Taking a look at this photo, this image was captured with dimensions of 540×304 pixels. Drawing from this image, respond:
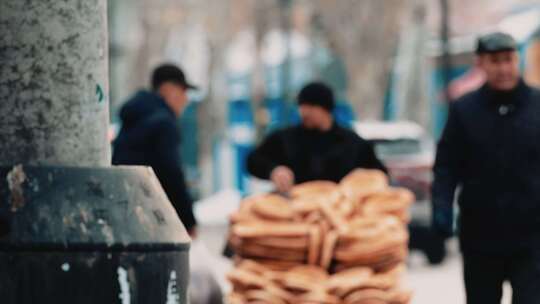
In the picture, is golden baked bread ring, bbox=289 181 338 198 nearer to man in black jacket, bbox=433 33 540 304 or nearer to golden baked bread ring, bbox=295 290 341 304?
man in black jacket, bbox=433 33 540 304

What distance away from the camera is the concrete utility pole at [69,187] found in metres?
3.38

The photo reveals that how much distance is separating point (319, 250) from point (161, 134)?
1536 mm

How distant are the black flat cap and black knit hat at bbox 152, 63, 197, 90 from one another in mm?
1982

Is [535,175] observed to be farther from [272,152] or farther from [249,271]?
[272,152]

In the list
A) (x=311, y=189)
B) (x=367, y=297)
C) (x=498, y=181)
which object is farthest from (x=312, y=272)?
(x=498, y=181)

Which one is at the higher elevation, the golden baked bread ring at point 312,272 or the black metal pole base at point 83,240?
the black metal pole base at point 83,240

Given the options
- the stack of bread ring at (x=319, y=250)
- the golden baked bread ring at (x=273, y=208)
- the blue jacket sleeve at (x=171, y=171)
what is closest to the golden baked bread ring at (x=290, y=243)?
the stack of bread ring at (x=319, y=250)

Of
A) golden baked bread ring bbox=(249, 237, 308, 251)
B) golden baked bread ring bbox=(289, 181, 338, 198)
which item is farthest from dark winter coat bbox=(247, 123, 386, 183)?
golden baked bread ring bbox=(249, 237, 308, 251)

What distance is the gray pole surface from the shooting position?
11.9 feet

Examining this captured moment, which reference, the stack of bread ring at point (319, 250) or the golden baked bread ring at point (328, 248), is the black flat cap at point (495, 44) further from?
the golden baked bread ring at point (328, 248)

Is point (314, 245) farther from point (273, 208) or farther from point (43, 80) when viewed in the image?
point (43, 80)

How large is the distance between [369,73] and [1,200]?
38.5 meters

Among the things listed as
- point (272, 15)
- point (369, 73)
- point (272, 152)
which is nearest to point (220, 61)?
point (272, 15)

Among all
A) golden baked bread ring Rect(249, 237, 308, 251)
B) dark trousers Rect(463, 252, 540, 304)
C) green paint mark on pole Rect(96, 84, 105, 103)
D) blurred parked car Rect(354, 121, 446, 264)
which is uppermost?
green paint mark on pole Rect(96, 84, 105, 103)
